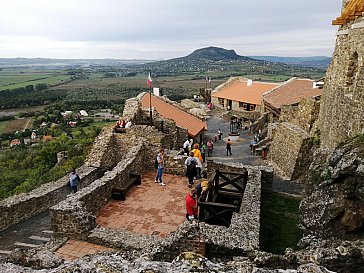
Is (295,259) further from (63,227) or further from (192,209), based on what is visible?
(63,227)

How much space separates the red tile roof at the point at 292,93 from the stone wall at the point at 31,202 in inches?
933

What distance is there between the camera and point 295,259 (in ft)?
15.4

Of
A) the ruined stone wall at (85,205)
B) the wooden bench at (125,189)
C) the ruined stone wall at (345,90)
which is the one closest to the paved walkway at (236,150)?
the ruined stone wall at (345,90)

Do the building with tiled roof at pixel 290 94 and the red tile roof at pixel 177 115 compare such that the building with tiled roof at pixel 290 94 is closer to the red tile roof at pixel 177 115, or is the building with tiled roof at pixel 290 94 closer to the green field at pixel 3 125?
the red tile roof at pixel 177 115

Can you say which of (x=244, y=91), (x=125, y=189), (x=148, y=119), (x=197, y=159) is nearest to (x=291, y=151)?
(x=197, y=159)

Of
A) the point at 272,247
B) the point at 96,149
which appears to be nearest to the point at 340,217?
the point at 272,247

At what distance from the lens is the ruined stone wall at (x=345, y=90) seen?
1135 cm

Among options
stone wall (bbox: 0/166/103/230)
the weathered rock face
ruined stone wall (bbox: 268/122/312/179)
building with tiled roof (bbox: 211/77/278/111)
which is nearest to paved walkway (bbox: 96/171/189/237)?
stone wall (bbox: 0/166/103/230)

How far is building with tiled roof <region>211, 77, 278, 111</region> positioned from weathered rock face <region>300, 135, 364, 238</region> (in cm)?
3393

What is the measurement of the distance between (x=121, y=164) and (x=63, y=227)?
435cm

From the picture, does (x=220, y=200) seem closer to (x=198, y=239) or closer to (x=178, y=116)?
(x=198, y=239)

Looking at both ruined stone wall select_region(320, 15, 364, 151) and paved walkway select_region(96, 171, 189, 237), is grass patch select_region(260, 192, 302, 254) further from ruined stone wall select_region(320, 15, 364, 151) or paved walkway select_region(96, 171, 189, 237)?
ruined stone wall select_region(320, 15, 364, 151)

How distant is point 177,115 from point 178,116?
0.57 ft

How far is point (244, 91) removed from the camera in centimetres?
4750
